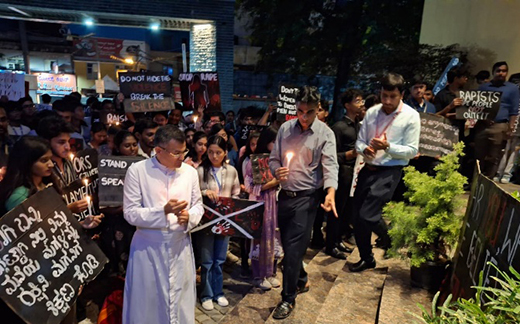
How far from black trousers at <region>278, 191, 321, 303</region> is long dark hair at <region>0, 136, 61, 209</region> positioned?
2.28 meters

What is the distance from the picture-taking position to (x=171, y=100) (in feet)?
24.9

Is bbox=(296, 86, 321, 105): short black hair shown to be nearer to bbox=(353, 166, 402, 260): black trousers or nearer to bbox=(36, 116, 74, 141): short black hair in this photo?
bbox=(353, 166, 402, 260): black trousers

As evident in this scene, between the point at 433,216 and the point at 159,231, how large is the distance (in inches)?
99.2

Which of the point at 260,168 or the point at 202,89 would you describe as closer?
the point at 260,168

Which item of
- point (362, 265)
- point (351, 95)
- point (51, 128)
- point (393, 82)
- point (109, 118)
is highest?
point (393, 82)

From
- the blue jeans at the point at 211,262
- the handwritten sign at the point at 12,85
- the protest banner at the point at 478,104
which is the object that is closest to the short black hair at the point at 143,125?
the blue jeans at the point at 211,262

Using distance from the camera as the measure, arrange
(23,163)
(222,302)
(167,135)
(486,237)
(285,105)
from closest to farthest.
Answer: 1. (486,237)
2. (23,163)
3. (167,135)
4. (222,302)
5. (285,105)

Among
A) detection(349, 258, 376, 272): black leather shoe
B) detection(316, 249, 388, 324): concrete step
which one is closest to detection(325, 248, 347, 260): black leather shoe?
detection(316, 249, 388, 324): concrete step

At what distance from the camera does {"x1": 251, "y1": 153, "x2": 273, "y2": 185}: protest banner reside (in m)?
4.58

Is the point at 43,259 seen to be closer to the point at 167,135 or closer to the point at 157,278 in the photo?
the point at 157,278

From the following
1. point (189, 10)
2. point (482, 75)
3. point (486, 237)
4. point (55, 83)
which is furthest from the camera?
point (55, 83)

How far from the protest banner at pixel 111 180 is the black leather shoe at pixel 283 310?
195 centimetres

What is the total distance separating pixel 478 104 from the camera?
20.1ft

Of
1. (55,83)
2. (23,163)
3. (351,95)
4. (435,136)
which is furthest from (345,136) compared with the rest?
(55,83)
